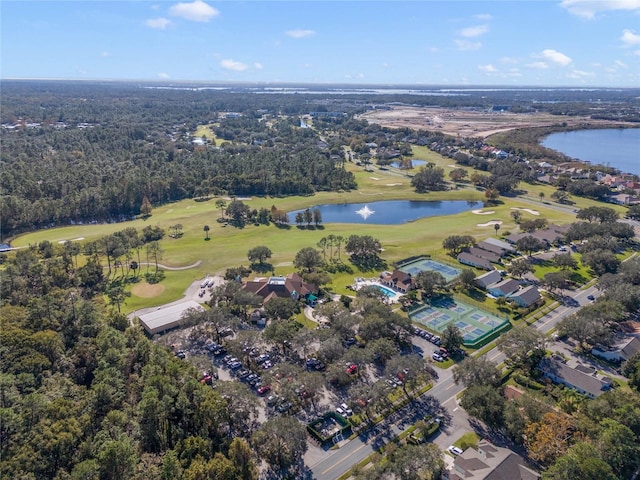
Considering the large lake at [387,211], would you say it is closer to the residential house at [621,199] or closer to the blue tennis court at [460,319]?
the residential house at [621,199]

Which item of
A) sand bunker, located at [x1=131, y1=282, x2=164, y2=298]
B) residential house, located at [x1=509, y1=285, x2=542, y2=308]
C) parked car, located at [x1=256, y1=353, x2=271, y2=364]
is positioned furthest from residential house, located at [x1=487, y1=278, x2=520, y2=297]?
sand bunker, located at [x1=131, y1=282, x2=164, y2=298]

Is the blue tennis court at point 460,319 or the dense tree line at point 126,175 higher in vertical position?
the dense tree line at point 126,175

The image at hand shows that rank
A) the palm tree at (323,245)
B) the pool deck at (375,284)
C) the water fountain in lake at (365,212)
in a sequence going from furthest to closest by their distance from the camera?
the water fountain in lake at (365,212)
the palm tree at (323,245)
the pool deck at (375,284)

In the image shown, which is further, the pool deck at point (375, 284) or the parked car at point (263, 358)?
the pool deck at point (375, 284)

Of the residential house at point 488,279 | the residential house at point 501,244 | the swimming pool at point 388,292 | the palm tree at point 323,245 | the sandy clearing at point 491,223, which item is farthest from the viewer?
the sandy clearing at point 491,223

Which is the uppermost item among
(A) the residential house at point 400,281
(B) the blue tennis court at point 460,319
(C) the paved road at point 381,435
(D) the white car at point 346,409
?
(A) the residential house at point 400,281

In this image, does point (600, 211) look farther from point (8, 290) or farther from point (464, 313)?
point (8, 290)

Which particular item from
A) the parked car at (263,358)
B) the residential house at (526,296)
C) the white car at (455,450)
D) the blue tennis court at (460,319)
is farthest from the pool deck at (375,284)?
the white car at (455,450)

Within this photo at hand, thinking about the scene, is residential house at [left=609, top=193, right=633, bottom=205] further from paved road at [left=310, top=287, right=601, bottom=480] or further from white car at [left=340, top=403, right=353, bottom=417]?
white car at [left=340, top=403, right=353, bottom=417]
